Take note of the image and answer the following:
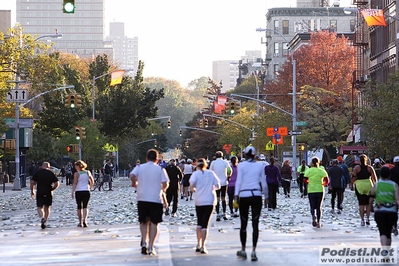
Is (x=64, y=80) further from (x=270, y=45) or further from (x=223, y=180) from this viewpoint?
(x=223, y=180)

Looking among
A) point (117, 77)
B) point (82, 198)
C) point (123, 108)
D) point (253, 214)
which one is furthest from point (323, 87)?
point (253, 214)

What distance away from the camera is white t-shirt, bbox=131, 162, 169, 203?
17.4 m

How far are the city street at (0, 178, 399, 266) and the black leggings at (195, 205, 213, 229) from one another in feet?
1.70

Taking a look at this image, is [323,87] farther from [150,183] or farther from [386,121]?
[150,183]

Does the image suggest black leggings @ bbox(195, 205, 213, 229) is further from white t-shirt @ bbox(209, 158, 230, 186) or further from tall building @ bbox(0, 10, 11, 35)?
tall building @ bbox(0, 10, 11, 35)

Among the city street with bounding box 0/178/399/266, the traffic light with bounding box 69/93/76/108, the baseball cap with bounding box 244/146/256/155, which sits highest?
the traffic light with bounding box 69/93/76/108

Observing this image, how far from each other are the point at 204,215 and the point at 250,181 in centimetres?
143

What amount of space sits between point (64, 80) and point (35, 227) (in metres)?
61.9

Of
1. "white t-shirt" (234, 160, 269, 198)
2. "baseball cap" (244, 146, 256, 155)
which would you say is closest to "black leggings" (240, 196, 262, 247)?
"white t-shirt" (234, 160, 269, 198)

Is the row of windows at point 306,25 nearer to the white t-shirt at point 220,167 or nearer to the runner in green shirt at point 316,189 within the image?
the white t-shirt at point 220,167

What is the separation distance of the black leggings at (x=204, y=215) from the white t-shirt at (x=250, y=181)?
110 cm

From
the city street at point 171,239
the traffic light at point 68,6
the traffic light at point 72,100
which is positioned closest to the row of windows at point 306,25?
the traffic light at point 72,100

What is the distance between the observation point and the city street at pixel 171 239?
16.8 m

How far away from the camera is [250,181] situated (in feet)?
55.7
